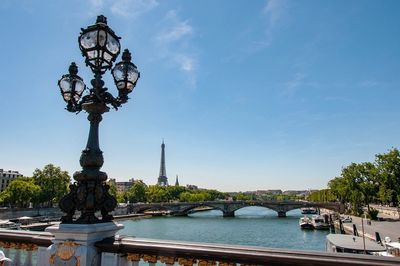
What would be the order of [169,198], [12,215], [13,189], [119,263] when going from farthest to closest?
[169,198], [13,189], [12,215], [119,263]

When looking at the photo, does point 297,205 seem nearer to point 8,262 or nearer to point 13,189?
point 13,189

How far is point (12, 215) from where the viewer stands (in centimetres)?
6272

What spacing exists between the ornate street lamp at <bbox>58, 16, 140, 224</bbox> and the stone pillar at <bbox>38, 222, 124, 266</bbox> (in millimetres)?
174

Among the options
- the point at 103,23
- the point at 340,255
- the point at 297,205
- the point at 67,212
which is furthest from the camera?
the point at 297,205

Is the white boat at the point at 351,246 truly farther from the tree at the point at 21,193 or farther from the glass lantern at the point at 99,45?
the tree at the point at 21,193

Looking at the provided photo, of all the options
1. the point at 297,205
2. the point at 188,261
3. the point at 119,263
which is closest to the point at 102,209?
the point at 119,263

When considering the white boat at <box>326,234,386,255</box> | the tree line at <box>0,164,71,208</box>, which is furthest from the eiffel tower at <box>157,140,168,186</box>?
the white boat at <box>326,234,386,255</box>

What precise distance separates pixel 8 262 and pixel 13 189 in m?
73.7

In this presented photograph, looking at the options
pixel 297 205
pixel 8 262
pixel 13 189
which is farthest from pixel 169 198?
pixel 8 262

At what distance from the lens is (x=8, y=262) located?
5.09 m

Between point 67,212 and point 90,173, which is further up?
point 90,173

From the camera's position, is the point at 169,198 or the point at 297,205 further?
the point at 169,198

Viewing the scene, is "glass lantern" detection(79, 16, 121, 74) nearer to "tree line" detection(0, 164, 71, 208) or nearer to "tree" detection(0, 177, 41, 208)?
"tree line" detection(0, 164, 71, 208)

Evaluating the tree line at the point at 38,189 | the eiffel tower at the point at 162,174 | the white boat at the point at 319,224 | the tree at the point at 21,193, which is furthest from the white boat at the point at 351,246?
the eiffel tower at the point at 162,174
